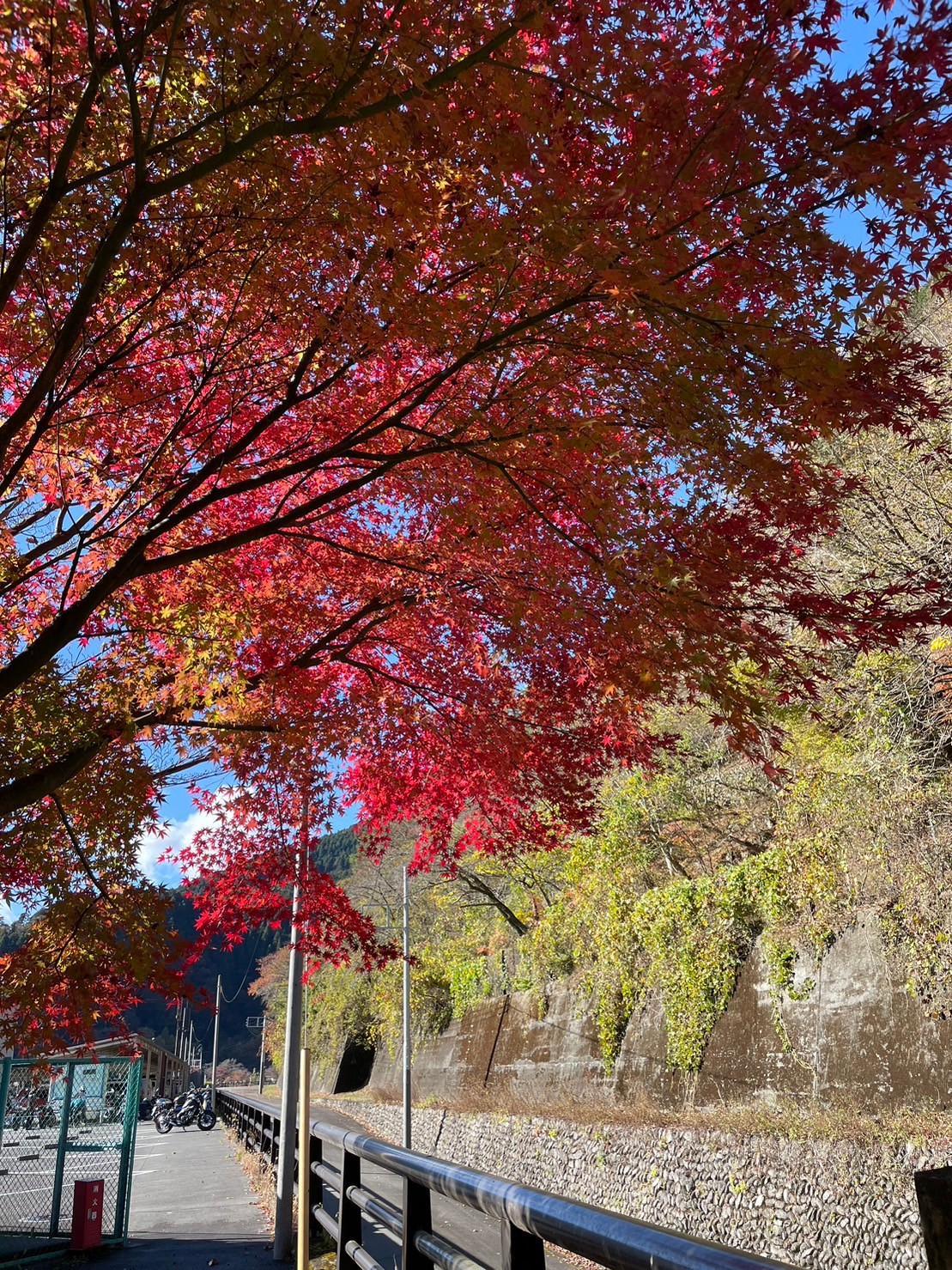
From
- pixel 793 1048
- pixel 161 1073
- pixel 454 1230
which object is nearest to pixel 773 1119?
pixel 793 1048

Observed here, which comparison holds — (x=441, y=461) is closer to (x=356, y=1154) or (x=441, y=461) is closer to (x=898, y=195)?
(x=898, y=195)

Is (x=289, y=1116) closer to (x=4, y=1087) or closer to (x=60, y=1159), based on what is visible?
(x=60, y=1159)

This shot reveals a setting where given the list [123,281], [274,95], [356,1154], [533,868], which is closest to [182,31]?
[274,95]

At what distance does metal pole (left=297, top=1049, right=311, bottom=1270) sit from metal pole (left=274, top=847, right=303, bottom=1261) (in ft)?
11.5

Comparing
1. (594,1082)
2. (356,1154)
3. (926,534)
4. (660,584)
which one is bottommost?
(594,1082)

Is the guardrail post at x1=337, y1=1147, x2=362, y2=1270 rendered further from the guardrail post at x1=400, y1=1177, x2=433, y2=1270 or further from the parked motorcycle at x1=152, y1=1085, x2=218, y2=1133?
the parked motorcycle at x1=152, y1=1085, x2=218, y2=1133

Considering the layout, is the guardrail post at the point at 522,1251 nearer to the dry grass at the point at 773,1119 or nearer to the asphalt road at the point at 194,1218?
the dry grass at the point at 773,1119

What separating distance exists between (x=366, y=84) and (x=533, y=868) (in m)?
18.9

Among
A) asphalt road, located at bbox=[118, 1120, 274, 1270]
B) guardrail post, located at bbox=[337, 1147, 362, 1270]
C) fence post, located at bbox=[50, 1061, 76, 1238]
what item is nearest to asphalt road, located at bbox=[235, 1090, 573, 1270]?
asphalt road, located at bbox=[118, 1120, 274, 1270]

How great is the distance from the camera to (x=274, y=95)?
12.4ft

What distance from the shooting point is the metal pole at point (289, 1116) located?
28.1ft

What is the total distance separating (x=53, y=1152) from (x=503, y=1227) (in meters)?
11.3

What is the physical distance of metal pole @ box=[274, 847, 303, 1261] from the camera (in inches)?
337

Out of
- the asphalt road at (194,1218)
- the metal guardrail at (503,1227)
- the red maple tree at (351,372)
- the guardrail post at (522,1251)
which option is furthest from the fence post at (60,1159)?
the guardrail post at (522,1251)
